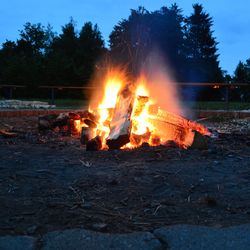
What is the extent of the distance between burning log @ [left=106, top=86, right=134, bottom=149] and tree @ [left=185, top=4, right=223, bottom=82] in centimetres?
3076

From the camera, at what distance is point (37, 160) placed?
17.6ft

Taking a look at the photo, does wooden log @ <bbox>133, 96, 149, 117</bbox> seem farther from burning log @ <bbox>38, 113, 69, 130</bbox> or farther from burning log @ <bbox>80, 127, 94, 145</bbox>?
burning log @ <bbox>38, 113, 69, 130</bbox>

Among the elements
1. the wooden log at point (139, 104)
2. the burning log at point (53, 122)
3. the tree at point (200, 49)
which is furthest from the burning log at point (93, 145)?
the tree at point (200, 49)

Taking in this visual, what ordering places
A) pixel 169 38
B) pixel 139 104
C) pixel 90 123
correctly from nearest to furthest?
Result: pixel 139 104 < pixel 90 123 < pixel 169 38

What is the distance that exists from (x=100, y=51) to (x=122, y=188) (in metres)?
36.9

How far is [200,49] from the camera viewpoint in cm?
4725

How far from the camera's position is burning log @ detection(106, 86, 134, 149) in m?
6.01

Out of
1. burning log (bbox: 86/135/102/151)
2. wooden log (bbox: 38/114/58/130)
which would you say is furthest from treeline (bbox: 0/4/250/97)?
burning log (bbox: 86/135/102/151)

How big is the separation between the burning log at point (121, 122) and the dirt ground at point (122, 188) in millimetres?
311

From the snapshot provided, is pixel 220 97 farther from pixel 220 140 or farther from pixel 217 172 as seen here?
pixel 217 172

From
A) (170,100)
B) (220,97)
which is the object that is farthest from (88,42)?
(170,100)

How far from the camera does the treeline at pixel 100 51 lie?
100ft

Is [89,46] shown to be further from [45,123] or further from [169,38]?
[45,123]

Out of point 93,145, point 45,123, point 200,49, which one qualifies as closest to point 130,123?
point 93,145
